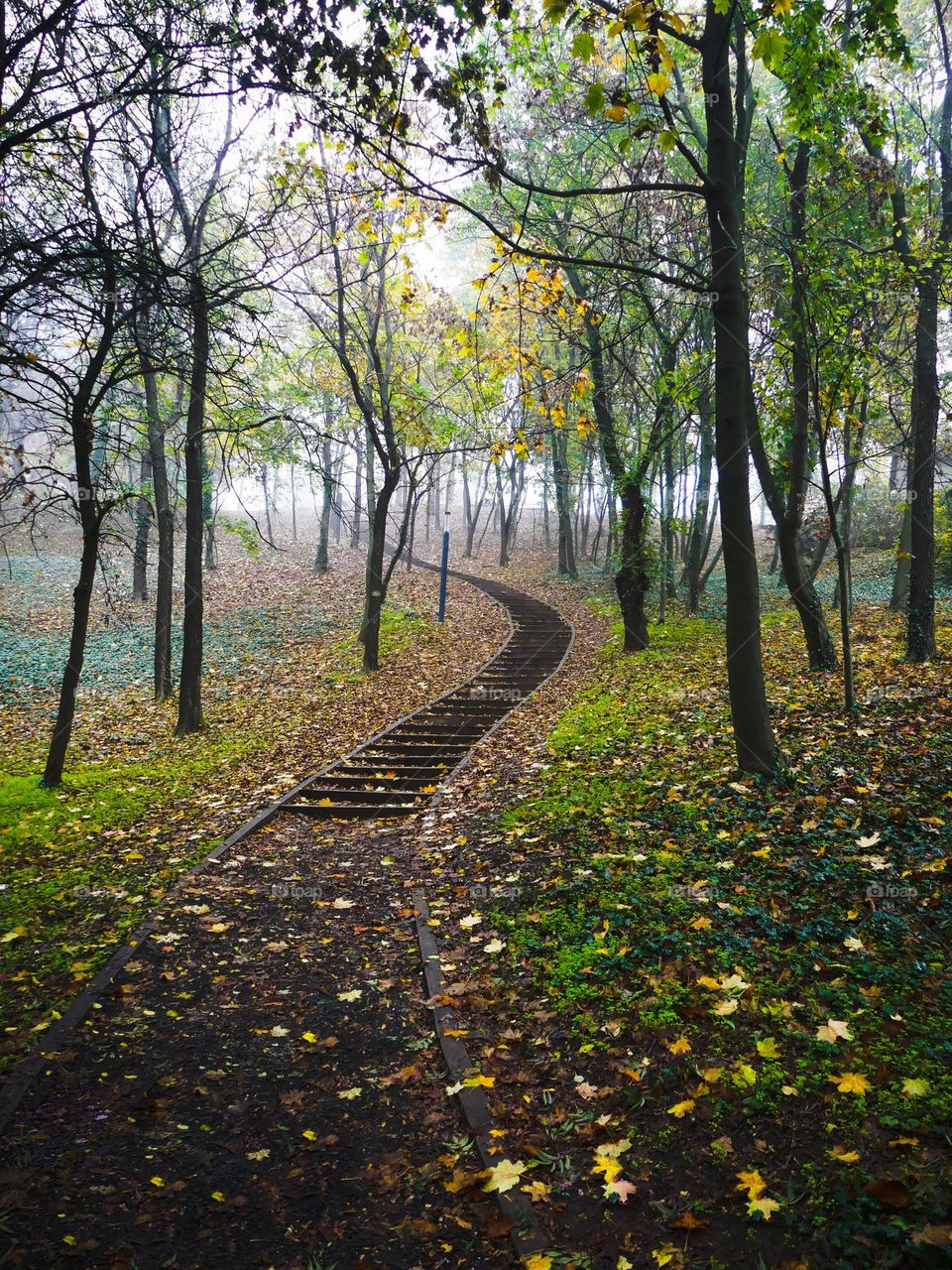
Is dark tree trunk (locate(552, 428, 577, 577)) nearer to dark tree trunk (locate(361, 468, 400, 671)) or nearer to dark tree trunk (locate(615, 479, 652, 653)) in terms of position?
dark tree trunk (locate(615, 479, 652, 653))

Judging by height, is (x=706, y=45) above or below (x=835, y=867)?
above

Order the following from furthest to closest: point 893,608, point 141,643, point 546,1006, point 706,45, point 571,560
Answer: point 571,560 → point 141,643 → point 893,608 → point 706,45 → point 546,1006

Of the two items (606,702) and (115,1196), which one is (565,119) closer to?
(606,702)

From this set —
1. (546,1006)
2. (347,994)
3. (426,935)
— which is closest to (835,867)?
(546,1006)

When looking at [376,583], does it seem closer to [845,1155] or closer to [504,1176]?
[504,1176]

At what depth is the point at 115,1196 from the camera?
10.8 feet

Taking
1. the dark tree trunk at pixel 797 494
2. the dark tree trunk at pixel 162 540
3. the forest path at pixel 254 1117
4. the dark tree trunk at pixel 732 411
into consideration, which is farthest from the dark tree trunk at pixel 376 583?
the forest path at pixel 254 1117

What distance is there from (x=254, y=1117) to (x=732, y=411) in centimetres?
638

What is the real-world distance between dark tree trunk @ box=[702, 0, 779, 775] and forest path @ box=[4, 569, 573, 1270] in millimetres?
3626

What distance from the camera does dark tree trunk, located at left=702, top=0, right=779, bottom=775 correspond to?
6.48m

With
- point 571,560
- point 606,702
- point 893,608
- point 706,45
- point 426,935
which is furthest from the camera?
point 571,560

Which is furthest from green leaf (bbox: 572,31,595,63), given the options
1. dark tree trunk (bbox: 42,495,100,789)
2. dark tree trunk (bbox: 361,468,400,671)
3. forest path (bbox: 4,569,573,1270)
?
dark tree trunk (bbox: 361,468,400,671)

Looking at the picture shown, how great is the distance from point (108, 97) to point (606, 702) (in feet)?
30.1

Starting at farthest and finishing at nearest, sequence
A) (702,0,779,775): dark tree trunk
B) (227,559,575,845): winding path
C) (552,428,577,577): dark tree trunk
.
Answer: (552,428,577,577): dark tree trunk
(227,559,575,845): winding path
(702,0,779,775): dark tree trunk
